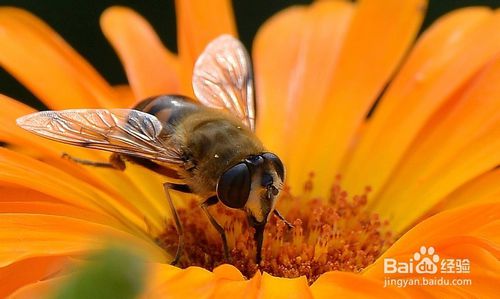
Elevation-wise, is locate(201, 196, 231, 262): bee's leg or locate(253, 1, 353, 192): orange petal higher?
locate(201, 196, 231, 262): bee's leg

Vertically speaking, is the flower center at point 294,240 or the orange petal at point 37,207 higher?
the orange petal at point 37,207

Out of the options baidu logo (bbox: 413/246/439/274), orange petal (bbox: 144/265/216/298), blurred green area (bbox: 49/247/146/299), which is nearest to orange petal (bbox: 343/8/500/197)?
baidu logo (bbox: 413/246/439/274)

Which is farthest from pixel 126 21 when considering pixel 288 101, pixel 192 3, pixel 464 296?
pixel 464 296

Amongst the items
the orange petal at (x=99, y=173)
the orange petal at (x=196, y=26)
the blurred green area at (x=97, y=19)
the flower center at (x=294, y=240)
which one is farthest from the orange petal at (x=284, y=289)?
the blurred green area at (x=97, y=19)

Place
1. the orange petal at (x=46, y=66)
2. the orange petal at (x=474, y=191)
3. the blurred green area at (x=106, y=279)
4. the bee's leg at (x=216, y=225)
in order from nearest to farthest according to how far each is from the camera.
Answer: the blurred green area at (x=106, y=279) < the bee's leg at (x=216, y=225) < the orange petal at (x=474, y=191) < the orange petal at (x=46, y=66)

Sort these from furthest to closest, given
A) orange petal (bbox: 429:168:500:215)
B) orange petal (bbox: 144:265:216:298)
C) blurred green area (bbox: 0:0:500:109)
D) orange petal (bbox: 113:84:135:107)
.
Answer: blurred green area (bbox: 0:0:500:109) < orange petal (bbox: 113:84:135:107) < orange petal (bbox: 429:168:500:215) < orange petal (bbox: 144:265:216:298)

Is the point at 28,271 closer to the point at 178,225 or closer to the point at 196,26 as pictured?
the point at 178,225

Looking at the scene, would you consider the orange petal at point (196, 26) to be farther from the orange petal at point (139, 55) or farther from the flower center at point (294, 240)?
the flower center at point (294, 240)

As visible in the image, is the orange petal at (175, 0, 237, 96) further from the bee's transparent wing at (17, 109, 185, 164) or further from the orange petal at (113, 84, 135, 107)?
the bee's transparent wing at (17, 109, 185, 164)
